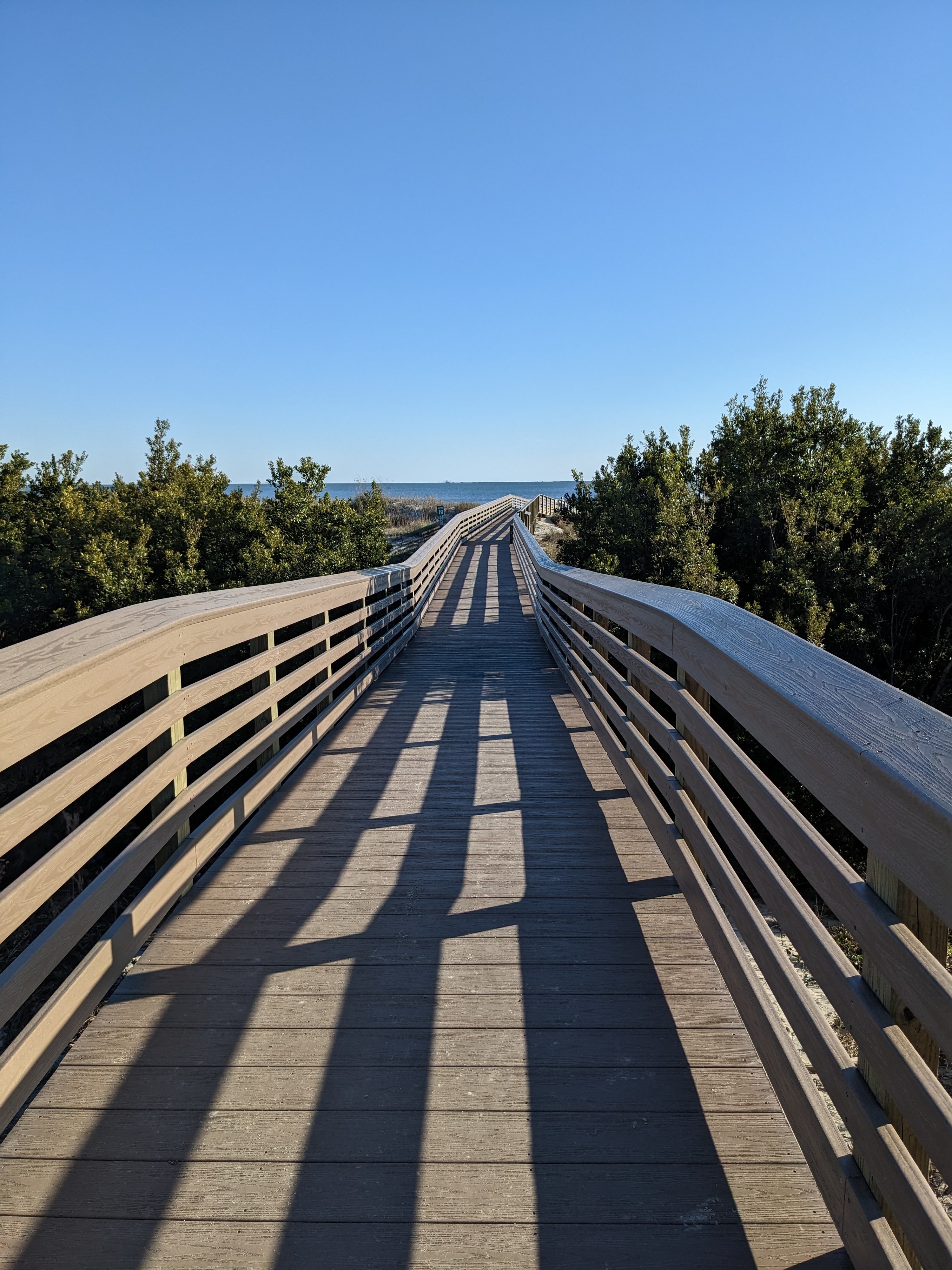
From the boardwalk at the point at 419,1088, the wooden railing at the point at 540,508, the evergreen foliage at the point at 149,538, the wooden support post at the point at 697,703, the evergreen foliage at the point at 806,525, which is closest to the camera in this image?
the boardwalk at the point at 419,1088

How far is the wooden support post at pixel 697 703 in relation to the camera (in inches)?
115

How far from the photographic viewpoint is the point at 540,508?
41.2 metres

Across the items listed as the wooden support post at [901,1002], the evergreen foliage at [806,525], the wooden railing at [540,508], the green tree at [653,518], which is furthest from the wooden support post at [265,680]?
the wooden railing at [540,508]

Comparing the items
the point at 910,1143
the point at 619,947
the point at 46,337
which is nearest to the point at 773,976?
the point at 910,1143

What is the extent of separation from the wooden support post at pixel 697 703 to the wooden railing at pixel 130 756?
197 cm

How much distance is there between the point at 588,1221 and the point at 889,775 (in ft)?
4.13

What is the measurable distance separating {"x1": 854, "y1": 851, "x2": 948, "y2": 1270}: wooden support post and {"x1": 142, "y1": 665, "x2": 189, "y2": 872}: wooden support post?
2363mm

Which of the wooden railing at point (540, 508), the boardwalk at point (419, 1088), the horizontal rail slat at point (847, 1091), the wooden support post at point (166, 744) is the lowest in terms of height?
the boardwalk at point (419, 1088)

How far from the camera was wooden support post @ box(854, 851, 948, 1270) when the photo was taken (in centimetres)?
131

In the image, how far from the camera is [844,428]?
1520 cm

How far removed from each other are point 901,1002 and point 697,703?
160 centimetres

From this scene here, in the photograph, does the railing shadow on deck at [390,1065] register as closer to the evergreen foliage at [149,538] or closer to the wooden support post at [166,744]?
the wooden support post at [166,744]

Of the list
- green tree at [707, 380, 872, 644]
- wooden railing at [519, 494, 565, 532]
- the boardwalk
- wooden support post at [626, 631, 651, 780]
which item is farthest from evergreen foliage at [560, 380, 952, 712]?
wooden railing at [519, 494, 565, 532]

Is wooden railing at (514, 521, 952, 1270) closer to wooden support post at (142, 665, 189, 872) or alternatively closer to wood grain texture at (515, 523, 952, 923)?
wood grain texture at (515, 523, 952, 923)
